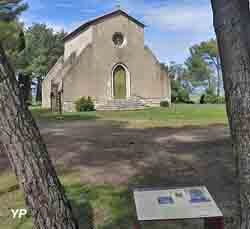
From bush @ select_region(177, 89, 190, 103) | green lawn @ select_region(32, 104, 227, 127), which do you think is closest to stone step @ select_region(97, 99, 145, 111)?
green lawn @ select_region(32, 104, 227, 127)

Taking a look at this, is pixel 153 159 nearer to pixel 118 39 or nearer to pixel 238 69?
pixel 238 69

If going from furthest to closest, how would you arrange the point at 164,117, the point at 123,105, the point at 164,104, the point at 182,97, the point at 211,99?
1. the point at 211,99
2. the point at 182,97
3. the point at 164,104
4. the point at 123,105
5. the point at 164,117

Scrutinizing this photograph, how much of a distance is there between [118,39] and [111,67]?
2253mm

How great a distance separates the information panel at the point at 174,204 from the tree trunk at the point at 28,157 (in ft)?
1.92

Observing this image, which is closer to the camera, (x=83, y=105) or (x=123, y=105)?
(x=83, y=105)

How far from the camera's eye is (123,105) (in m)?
26.9

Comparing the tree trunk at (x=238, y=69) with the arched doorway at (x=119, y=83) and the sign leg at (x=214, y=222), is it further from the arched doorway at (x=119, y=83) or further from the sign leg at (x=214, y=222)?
the arched doorway at (x=119, y=83)

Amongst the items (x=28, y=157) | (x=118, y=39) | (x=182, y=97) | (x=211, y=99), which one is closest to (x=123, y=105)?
(x=118, y=39)

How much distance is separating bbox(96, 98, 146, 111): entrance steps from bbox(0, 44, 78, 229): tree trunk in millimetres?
24227

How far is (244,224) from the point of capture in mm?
2664

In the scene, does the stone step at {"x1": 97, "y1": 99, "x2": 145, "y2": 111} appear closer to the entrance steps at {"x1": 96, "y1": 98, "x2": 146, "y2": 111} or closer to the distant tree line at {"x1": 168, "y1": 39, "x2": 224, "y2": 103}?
the entrance steps at {"x1": 96, "y1": 98, "x2": 146, "y2": 111}

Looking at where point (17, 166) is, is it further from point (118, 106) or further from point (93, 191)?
point (118, 106)

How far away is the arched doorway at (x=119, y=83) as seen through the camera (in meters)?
27.1

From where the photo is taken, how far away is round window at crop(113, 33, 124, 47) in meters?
27.1
